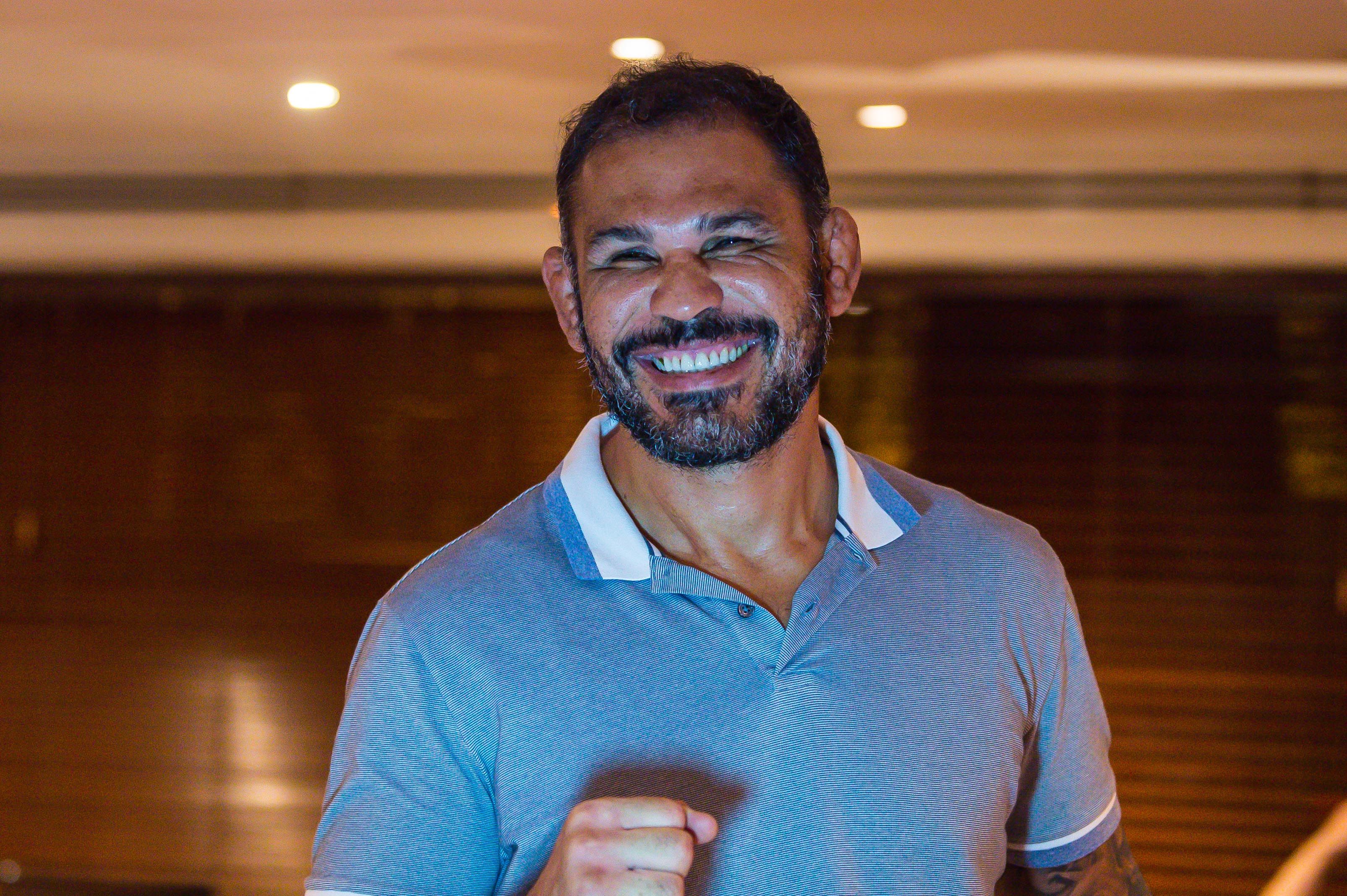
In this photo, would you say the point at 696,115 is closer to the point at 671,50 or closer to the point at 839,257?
the point at 839,257

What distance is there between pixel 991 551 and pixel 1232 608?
8.72 ft

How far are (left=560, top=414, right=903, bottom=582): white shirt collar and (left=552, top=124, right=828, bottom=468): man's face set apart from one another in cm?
7

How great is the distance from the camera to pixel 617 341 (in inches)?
43.3

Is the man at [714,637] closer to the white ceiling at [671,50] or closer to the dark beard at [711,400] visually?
the dark beard at [711,400]

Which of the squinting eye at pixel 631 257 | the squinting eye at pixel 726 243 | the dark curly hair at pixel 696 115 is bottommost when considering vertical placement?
the squinting eye at pixel 631 257

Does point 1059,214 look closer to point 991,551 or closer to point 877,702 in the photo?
point 991,551

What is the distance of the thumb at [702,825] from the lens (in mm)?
854

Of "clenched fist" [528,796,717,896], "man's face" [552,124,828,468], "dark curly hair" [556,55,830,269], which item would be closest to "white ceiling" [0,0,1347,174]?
"dark curly hair" [556,55,830,269]

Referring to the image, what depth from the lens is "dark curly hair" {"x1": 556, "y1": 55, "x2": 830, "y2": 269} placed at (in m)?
1.14

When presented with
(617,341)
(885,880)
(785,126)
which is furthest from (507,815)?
(785,126)

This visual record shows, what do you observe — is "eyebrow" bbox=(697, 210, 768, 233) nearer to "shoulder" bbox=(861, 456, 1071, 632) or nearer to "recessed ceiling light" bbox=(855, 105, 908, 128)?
"shoulder" bbox=(861, 456, 1071, 632)

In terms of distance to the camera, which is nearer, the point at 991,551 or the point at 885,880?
the point at 885,880

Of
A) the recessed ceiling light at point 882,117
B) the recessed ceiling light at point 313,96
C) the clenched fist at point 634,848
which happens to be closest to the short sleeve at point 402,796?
the clenched fist at point 634,848

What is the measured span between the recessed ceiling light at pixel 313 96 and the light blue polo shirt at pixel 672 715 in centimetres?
170
